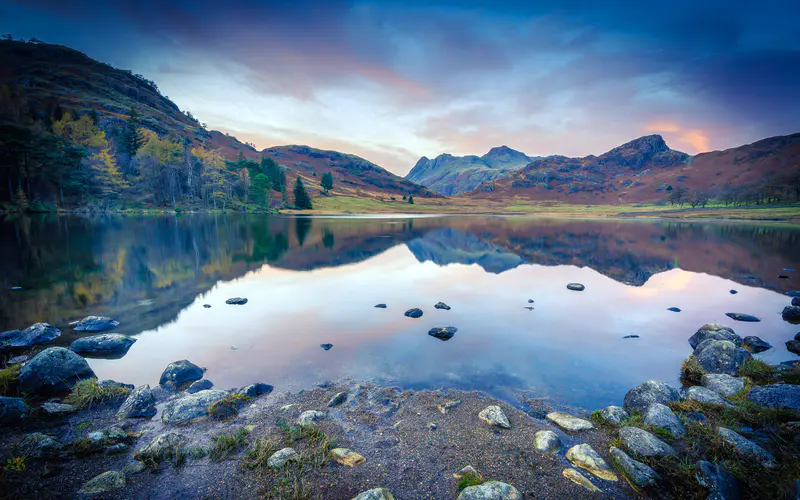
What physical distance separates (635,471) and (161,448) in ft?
34.5

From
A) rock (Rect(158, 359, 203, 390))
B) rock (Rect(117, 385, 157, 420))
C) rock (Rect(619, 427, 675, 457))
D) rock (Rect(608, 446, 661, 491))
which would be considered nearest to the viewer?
rock (Rect(608, 446, 661, 491))

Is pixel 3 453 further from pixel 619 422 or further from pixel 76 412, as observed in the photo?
pixel 619 422

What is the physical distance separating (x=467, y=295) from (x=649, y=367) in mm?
11582

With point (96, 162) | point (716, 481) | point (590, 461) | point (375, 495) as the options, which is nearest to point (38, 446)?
point (375, 495)

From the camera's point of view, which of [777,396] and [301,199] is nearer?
[777,396]

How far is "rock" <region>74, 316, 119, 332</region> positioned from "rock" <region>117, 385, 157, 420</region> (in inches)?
322

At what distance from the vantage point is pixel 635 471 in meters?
6.62

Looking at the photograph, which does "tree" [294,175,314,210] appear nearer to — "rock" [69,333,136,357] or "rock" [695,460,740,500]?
"rock" [69,333,136,357]

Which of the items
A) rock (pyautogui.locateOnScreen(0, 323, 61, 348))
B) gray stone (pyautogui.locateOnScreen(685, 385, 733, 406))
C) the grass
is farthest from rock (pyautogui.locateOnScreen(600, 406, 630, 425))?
rock (pyautogui.locateOnScreen(0, 323, 61, 348))

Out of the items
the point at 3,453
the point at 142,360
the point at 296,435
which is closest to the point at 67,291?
the point at 142,360

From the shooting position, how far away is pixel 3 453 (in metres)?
6.52

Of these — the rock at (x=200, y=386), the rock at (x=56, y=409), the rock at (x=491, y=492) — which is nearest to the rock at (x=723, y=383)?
the rock at (x=491, y=492)

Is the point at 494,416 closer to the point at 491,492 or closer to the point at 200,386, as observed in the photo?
the point at 491,492

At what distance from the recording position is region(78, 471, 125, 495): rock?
19.1 feet
